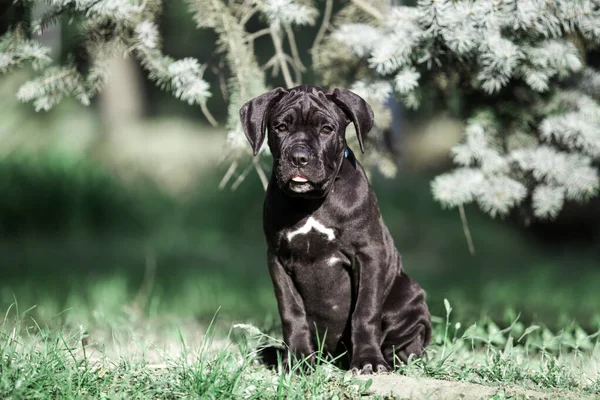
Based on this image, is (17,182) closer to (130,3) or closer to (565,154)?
(130,3)

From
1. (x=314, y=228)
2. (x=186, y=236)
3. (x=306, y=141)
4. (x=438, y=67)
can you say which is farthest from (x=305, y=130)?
(x=186, y=236)

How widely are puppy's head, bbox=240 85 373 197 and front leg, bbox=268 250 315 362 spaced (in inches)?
20.1

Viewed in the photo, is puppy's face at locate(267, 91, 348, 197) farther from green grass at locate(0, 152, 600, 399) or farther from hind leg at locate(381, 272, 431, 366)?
green grass at locate(0, 152, 600, 399)

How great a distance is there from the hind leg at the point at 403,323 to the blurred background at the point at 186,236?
1.38 m

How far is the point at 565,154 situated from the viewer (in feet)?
17.4

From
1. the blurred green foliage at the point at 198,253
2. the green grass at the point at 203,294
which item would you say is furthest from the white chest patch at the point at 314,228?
the blurred green foliage at the point at 198,253

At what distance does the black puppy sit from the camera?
3.79 metres

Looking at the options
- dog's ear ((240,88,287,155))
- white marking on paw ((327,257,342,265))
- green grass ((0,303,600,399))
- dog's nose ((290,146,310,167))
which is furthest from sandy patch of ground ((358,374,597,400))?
dog's ear ((240,88,287,155))

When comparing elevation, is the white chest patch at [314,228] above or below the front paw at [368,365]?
above

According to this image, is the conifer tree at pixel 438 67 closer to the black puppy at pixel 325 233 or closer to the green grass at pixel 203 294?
the black puppy at pixel 325 233

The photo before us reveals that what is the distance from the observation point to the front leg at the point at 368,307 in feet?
12.5

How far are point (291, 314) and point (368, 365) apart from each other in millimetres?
521

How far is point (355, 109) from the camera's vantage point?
3.85 metres

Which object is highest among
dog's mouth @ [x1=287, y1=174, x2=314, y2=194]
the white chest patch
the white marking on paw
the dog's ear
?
the dog's ear
